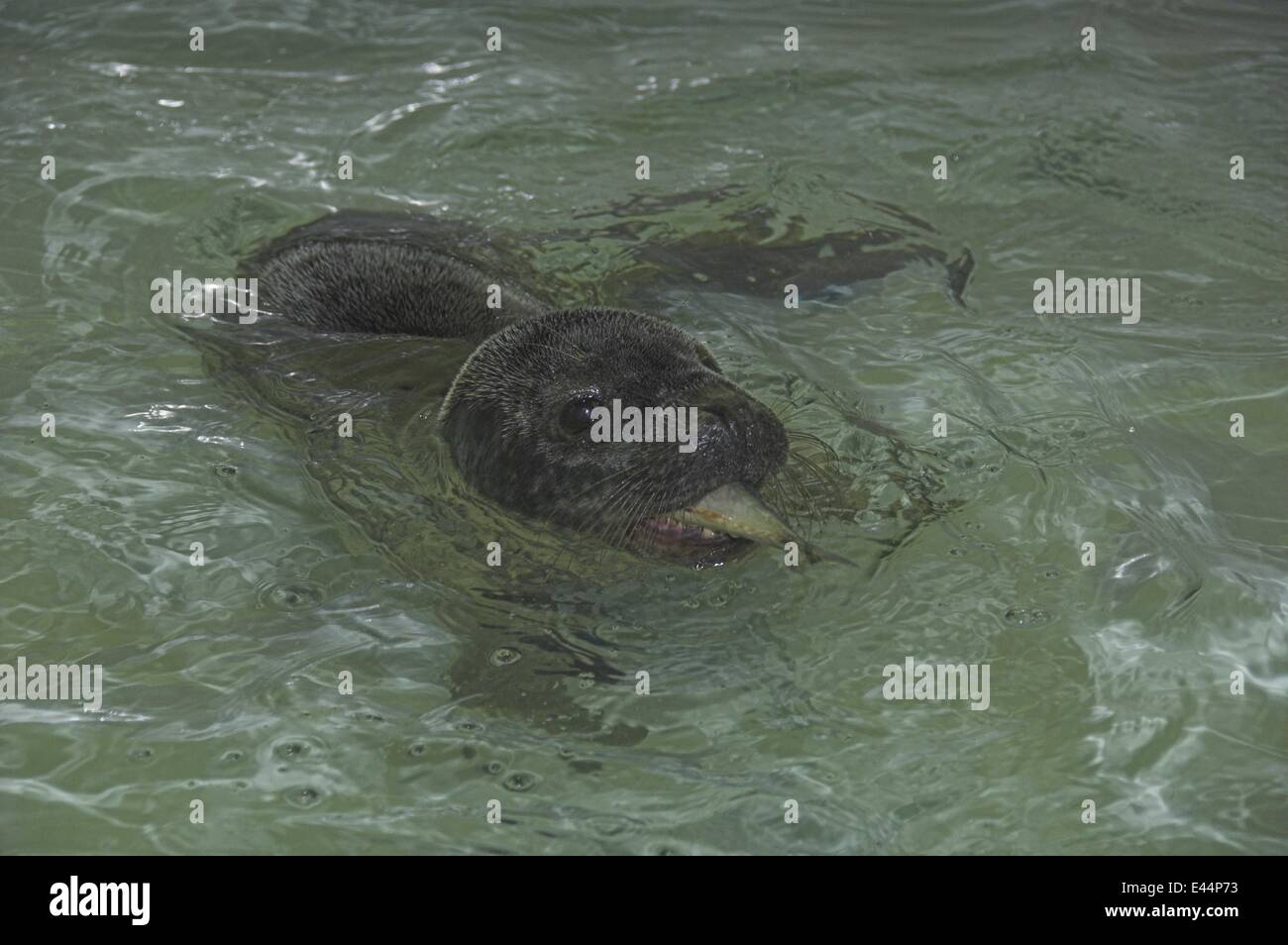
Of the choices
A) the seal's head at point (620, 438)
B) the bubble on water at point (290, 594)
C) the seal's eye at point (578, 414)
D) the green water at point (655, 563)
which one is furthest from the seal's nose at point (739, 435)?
the bubble on water at point (290, 594)

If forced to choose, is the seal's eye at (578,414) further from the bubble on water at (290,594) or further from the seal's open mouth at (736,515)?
the bubble on water at (290,594)

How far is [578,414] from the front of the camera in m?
4.72

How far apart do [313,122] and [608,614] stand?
4.96 meters

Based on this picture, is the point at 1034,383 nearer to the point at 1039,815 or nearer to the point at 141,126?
the point at 1039,815

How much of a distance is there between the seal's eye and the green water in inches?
16.4

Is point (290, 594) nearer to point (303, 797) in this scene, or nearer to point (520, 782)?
point (303, 797)

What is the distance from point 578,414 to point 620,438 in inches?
6.6

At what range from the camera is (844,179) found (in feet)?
27.2

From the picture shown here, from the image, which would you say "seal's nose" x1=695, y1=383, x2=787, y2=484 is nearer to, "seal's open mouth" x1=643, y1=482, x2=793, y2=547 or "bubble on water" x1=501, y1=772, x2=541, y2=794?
"seal's open mouth" x1=643, y1=482, x2=793, y2=547

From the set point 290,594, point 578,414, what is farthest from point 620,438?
point 290,594

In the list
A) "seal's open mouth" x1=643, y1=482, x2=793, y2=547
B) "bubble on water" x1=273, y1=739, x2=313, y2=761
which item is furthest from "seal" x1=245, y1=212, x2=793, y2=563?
"bubble on water" x1=273, y1=739, x2=313, y2=761

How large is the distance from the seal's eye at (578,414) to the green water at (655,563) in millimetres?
418
